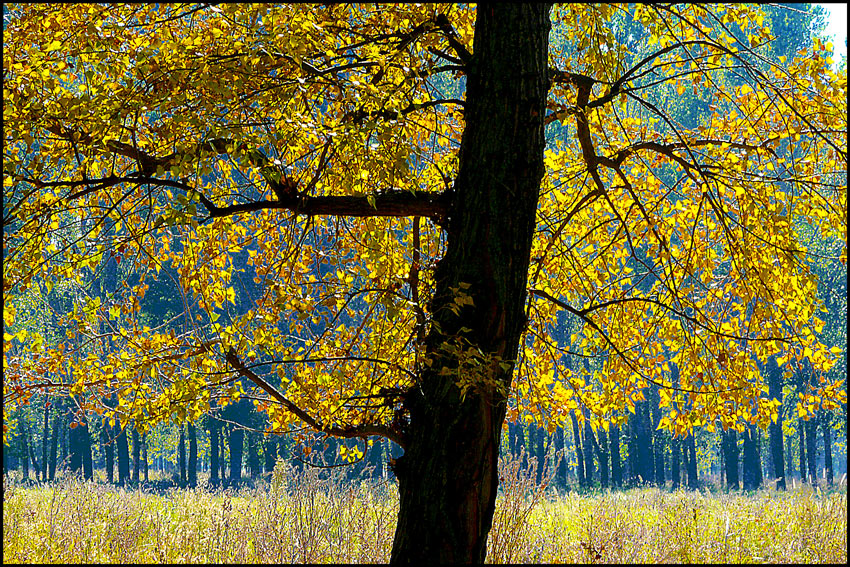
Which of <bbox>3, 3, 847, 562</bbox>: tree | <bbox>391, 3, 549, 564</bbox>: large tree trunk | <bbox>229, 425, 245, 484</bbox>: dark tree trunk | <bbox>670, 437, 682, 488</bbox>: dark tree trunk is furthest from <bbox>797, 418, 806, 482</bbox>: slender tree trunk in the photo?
<bbox>391, 3, 549, 564</bbox>: large tree trunk

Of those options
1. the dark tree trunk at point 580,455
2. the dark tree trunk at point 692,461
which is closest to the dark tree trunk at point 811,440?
the dark tree trunk at point 692,461

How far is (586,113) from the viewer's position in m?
3.97

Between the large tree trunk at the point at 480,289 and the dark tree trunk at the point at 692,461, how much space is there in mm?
26536

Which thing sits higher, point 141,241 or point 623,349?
point 141,241

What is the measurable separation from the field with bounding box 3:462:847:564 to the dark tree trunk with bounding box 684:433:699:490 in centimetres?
1986

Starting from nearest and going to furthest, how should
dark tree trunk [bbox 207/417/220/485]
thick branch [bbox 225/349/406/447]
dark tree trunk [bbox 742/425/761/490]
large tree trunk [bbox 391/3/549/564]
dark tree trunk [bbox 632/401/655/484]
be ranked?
large tree trunk [bbox 391/3/549/564]
thick branch [bbox 225/349/406/447]
dark tree trunk [bbox 207/417/220/485]
dark tree trunk [bbox 632/401/655/484]
dark tree trunk [bbox 742/425/761/490]

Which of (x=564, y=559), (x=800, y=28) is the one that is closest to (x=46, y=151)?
(x=564, y=559)

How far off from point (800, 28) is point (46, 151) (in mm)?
29443

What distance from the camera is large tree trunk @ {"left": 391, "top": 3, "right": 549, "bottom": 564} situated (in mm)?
3656

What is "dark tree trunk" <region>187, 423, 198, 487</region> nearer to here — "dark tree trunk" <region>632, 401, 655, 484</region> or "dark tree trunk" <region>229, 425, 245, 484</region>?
"dark tree trunk" <region>229, 425, 245, 484</region>

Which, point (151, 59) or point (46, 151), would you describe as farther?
point (46, 151)

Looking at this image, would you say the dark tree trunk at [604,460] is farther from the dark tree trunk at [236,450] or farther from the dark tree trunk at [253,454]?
the dark tree trunk at [236,450]

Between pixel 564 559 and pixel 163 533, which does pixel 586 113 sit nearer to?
pixel 564 559

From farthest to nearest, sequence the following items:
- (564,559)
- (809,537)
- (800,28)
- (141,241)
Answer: (800,28), (809,537), (564,559), (141,241)
